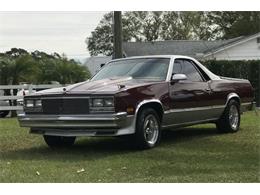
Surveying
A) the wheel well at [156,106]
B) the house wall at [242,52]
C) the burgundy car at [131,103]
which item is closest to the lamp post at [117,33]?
the burgundy car at [131,103]

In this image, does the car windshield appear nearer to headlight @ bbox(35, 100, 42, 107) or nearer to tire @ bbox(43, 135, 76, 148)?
tire @ bbox(43, 135, 76, 148)

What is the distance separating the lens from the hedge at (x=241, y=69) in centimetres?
2267

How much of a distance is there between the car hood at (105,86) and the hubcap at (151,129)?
0.58 meters

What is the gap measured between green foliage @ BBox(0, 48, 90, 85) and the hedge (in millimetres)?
9459

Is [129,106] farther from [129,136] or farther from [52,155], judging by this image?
[52,155]

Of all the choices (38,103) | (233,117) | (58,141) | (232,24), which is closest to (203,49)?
(232,24)

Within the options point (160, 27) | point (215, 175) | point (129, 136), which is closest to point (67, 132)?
point (129, 136)

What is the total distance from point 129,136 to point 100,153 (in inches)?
20.9

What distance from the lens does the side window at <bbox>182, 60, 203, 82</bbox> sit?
10.1 m

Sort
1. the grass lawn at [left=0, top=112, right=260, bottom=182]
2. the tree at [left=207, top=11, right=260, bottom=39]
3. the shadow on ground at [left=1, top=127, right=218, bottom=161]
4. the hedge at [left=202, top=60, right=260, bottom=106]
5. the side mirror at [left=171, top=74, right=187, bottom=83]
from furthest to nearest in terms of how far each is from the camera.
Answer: the tree at [left=207, top=11, right=260, bottom=39] < the hedge at [left=202, top=60, right=260, bottom=106] < the side mirror at [left=171, top=74, right=187, bottom=83] < the shadow on ground at [left=1, top=127, right=218, bottom=161] < the grass lawn at [left=0, top=112, right=260, bottom=182]

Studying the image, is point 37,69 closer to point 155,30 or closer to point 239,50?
point 239,50

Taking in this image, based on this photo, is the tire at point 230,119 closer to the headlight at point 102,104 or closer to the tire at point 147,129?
the tire at point 147,129

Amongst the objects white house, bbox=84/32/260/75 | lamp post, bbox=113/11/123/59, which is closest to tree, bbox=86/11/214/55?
white house, bbox=84/32/260/75

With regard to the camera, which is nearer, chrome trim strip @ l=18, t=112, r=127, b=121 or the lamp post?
chrome trim strip @ l=18, t=112, r=127, b=121
